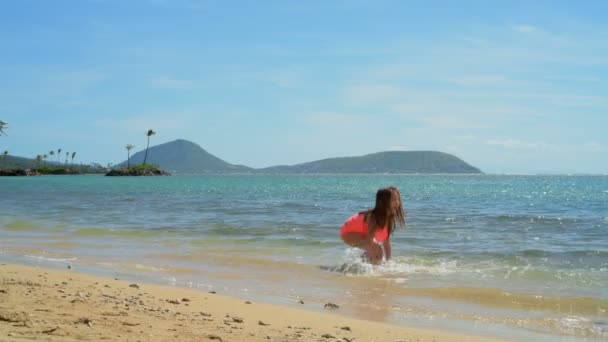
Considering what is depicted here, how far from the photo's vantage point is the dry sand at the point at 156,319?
4.81 m

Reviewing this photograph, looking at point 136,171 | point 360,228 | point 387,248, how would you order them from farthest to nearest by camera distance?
point 136,171 < point 387,248 < point 360,228

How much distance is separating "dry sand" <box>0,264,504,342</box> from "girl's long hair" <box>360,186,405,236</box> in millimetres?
2643

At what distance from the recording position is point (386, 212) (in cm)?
921

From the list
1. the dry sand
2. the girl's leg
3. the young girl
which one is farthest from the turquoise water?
the dry sand

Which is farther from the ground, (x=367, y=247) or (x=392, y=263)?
(x=367, y=247)

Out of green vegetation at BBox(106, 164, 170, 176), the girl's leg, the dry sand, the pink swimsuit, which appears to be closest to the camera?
the dry sand

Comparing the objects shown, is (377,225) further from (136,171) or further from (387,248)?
(136,171)

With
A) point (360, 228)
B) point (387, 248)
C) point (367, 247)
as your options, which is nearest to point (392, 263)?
point (387, 248)

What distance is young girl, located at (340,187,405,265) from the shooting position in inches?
358

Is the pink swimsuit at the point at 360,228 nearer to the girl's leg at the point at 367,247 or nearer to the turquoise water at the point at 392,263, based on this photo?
the girl's leg at the point at 367,247

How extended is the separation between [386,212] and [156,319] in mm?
4574

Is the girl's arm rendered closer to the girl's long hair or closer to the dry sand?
the girl's long hair

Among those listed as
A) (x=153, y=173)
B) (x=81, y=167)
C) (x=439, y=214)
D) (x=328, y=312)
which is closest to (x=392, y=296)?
(x=328, y=312)

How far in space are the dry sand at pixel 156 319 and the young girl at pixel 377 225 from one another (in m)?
2.67
